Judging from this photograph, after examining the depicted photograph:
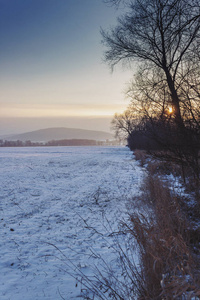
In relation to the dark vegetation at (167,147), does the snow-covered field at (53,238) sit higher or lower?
lower

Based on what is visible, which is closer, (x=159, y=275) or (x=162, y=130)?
(x=159, y=275)

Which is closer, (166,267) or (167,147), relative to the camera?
(166,267)

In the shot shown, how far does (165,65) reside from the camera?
7.32 m

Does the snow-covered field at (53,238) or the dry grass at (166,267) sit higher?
the dry grass at (166,267)

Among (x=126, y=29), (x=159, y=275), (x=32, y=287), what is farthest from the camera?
(x=126, y=29)

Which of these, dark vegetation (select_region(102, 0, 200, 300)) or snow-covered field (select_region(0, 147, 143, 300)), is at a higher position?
dark vegetation (select_region(102, 0, 200, 300))

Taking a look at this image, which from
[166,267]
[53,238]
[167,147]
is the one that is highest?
[167,147]

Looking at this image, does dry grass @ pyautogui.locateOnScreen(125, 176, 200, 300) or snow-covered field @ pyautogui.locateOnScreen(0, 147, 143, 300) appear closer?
dry grass @ pyautogui.locateOnScreen(125, 176, 200, 300)

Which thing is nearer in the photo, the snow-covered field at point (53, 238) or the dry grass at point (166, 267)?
the dry grass at point (166, 267)

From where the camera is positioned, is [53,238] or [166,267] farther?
[53,238]

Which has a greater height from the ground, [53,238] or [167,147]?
[167,147]

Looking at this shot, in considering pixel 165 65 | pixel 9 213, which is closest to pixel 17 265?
pixel 9 213

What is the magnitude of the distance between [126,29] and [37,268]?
28.2 ft

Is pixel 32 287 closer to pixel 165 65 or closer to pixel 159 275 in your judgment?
pixel 159 275
